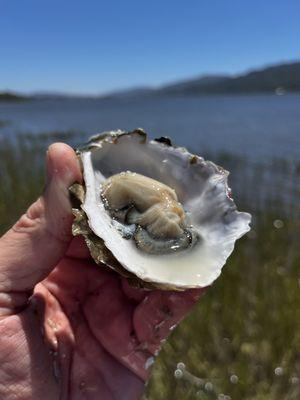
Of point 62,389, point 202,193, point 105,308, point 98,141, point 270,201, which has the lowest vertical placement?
point 270,201

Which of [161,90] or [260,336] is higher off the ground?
[260,336]

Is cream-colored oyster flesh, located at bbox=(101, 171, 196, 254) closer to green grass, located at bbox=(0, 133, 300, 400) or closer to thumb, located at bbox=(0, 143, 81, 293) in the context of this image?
thumb, located at bbox=(0, 143, 81, 293)

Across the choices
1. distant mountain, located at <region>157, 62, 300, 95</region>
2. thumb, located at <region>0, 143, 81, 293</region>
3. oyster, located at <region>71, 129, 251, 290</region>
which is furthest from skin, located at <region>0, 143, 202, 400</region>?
distant mountain, located at <region>157, 62, 300, 95</region>

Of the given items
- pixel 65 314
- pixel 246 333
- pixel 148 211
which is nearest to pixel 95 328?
pixel 65 314

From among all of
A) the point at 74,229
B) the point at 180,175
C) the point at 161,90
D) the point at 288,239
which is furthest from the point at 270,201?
the point at 161,90

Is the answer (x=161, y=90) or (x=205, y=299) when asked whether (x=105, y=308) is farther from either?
(x=161, y=90)
